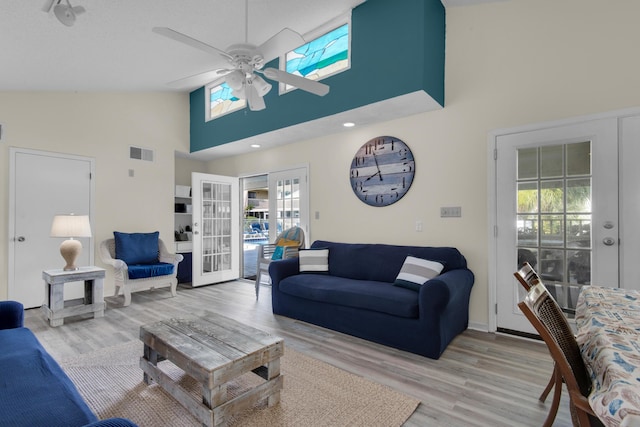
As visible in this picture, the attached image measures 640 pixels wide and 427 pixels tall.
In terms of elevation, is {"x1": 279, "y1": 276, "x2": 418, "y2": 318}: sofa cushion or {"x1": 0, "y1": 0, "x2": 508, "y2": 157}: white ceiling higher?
{"x1": 0, "y1": 0, "x2": 508, "y2": 157}: white ceiling

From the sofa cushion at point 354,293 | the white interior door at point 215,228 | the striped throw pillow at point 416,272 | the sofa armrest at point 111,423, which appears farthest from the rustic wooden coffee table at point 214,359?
the white interior door at point 215,228

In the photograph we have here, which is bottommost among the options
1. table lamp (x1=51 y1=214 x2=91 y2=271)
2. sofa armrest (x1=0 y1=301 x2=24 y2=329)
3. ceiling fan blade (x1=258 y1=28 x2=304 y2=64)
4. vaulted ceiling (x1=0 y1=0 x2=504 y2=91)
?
sofa armrest (x1=0 y1=301 x2=24 y2=329)

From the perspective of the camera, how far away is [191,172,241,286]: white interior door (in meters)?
5.46

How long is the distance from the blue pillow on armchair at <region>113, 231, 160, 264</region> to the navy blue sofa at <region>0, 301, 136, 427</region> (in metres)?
2.95

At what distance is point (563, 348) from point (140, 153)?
5.79 metres

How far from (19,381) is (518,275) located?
2.52 m

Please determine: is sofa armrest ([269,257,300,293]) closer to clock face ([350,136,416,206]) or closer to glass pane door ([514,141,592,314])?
clock face ([350,136,416,206])

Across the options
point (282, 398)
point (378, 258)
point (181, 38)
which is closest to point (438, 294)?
point (378, 258)

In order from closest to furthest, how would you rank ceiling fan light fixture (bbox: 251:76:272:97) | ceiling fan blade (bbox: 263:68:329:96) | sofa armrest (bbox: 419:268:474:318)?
ceiling fan blade (bbox: 263:68:329:96) → sofa armrest (bbox: 419:268:474:318) → ceiling fan light fixture (bbox: 251:76:272:97)

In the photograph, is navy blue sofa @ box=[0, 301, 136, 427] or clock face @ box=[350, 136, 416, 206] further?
clock face @ box=[350, 136, 416, 206]

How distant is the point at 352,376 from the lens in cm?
234

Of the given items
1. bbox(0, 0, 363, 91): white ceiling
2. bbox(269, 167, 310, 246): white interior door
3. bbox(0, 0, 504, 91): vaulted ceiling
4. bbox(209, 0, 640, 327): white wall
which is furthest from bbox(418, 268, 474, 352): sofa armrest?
bbox(0, 0, 363, 91): white ceiling

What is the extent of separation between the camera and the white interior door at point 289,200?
16.1 ft

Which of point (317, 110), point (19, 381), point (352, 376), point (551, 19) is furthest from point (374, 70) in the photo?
point (19, 381)
